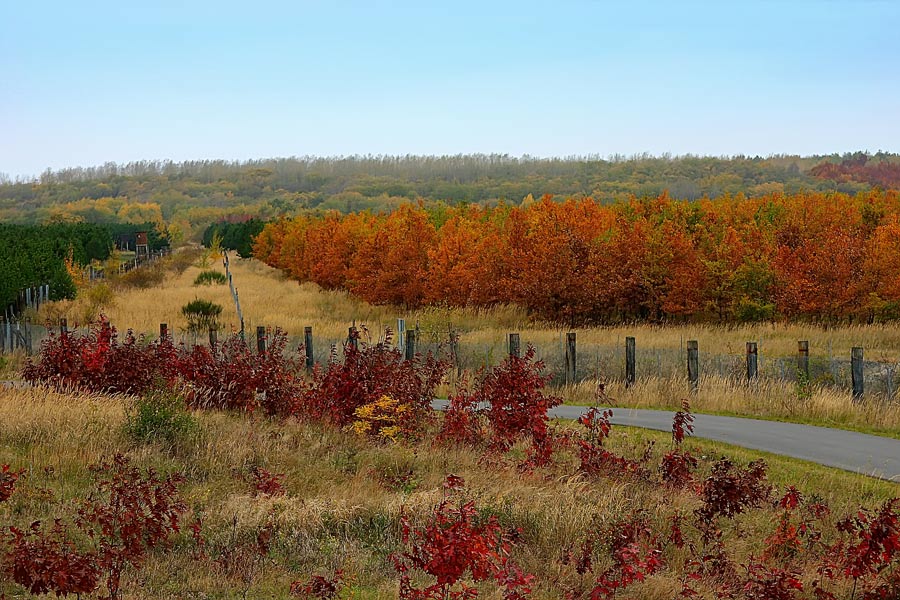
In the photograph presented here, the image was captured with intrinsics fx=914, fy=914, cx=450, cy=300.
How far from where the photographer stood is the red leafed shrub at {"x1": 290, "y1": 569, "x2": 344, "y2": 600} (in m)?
7.29

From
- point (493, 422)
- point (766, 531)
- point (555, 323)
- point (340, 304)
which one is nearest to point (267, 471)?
point (493, 422)

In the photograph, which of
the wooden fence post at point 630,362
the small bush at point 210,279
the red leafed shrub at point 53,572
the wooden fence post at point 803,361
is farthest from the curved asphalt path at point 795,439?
the small bush at point 210,279

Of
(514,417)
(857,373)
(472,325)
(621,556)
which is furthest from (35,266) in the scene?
(621,556)

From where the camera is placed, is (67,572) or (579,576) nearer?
(67,572)

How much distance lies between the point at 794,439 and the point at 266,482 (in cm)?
937

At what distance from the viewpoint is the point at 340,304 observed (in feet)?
160

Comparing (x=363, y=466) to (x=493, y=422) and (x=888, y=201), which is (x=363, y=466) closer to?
(x=493, y=422)

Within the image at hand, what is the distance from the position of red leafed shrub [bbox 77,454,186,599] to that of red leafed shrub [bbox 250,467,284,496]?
0.88 meters

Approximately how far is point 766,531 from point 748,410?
8.24 meters

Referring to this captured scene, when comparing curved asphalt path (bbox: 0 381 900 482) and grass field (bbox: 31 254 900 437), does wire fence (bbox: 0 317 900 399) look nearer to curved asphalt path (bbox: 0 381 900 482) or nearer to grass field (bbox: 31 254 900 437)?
grass field (bbox: 31 254 900 437)

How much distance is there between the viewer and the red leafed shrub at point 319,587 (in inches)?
287

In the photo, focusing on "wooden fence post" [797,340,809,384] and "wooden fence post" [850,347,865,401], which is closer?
"wooden fence post" [850,347,865,401]

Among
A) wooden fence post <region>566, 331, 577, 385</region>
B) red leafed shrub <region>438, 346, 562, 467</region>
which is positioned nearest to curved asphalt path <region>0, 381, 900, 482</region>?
wooden fence post <region>566, 331, 577, 385</region>

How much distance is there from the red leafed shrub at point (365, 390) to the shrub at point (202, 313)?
79.3ft
